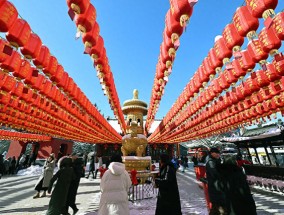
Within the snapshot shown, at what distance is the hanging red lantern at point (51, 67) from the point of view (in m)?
4.42

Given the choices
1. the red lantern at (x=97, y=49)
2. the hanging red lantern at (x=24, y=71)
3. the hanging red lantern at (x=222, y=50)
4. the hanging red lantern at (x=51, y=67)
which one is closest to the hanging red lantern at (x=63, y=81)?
the hanging red lantern at (x=51, y=67)

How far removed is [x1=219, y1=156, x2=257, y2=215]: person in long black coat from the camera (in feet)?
8.75

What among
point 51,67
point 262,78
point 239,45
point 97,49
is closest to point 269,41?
point 239,45

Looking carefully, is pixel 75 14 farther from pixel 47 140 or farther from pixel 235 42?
pixel 47 140

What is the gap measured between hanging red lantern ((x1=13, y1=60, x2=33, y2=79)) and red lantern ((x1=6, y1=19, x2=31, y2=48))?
4.20 feet

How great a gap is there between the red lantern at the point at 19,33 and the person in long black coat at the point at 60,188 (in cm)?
271

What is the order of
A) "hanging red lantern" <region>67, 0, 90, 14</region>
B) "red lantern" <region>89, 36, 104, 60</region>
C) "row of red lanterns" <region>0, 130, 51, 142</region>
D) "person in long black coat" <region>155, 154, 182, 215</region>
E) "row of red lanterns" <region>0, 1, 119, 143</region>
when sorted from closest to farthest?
"hanging red lantern" <region>67, 0, 90, 14</region>
"row of red lanterns" <region>0, 1, 119, 143</region>
"person in long black coat" <region>155, 154, 182, 215</region>
"red lantern" <region>89, 36, 104, 60</region>
"row of red lanterns" <region>0, 130, 51, 142</region>

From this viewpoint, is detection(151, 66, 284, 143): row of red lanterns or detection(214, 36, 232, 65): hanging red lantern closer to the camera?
detection(214, 36, 232, 65): hanging red lantern

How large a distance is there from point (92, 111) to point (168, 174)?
6.54 m

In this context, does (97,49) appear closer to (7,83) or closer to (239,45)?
(239,45)

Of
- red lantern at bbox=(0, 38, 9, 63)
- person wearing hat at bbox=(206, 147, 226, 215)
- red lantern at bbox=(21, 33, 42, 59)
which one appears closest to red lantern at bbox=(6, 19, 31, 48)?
red lantern at bbox=(21, 33, 42, 59)

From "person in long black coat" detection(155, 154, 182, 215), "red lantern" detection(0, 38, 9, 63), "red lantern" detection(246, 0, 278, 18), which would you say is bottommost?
"person in long black coat" detection(155, 154, 182, 215)

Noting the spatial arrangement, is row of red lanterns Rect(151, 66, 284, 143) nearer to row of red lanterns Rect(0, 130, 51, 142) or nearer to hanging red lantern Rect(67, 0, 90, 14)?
hanging red lantern Rect(67, 0, 90, 14)

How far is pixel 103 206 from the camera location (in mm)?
2725
